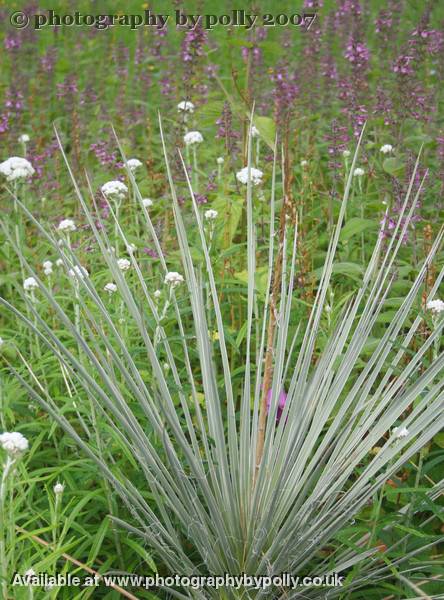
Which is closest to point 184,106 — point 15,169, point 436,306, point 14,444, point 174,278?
point 15,169

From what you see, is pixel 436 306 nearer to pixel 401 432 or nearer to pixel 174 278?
pixel 401 432

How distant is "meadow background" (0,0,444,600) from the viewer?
207 cm

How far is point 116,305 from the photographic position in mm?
2506

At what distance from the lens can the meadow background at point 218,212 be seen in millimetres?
2068

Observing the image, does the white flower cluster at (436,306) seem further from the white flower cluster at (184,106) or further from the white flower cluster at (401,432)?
the white flower cluster at (184,106)

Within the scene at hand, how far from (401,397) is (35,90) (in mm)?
4218

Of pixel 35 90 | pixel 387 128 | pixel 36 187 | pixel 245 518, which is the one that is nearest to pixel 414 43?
pixel 387 128

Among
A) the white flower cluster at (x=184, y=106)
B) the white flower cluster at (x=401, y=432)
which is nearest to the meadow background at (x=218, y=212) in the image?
the white flower cluster at (x=184, y=106)

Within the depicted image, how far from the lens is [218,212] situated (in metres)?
3.30

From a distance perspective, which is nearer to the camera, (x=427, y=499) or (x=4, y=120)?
(x=427, y=499)

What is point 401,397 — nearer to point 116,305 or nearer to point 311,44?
point 116,305

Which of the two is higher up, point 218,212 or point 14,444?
point 14,444

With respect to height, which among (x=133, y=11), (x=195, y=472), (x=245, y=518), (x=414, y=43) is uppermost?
(x=414, y=43)

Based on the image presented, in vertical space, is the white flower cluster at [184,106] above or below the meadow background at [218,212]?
Answer: above
